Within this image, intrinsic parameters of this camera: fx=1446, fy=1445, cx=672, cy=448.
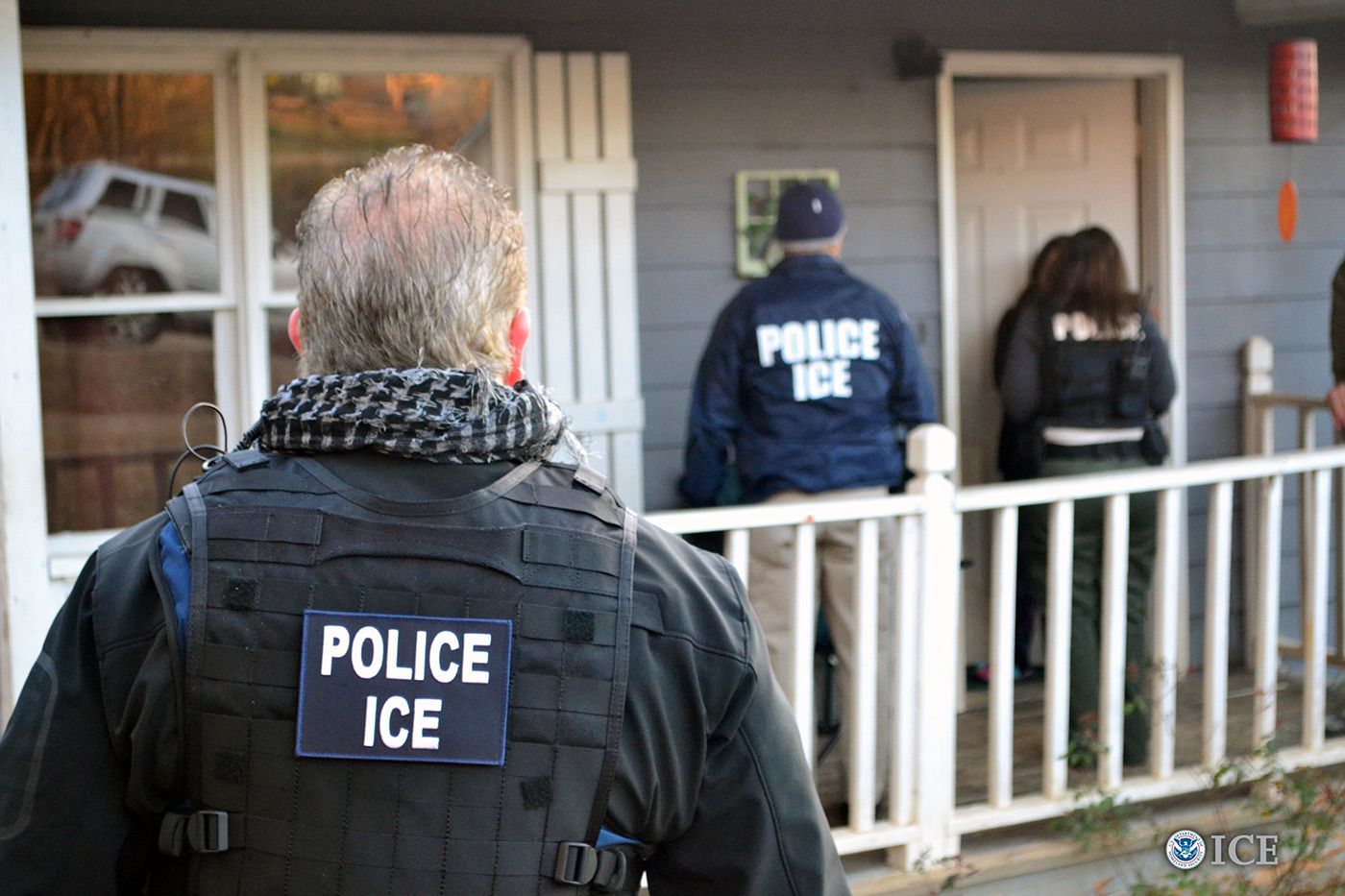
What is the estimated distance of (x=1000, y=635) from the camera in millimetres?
3645

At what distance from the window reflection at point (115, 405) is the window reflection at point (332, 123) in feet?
1.29

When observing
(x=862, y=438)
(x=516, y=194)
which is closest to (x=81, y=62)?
(x=516, y=194)

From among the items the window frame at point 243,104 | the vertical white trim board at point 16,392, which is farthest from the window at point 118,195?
the vertical white trim board at point 16,392

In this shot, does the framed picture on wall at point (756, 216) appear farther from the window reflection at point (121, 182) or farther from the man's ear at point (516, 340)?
the man's ear at point (516, 340)

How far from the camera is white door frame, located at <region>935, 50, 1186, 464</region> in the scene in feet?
16.9

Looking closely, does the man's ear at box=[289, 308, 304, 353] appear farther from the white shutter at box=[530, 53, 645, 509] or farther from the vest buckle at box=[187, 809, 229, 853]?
the white shutter at box=[530, 53, 645, 509]

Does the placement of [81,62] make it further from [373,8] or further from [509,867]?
[509,867]

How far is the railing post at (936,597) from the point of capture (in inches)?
137

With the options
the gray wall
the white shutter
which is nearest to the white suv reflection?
the gray wall

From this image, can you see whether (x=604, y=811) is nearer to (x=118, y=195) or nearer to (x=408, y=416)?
(x=408, y=416)

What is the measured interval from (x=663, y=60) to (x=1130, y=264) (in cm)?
212

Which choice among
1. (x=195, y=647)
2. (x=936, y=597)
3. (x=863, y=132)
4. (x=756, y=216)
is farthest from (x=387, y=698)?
(x=863, y=132)

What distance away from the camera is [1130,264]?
224 inches

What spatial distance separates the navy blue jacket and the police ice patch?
9.18 ft
